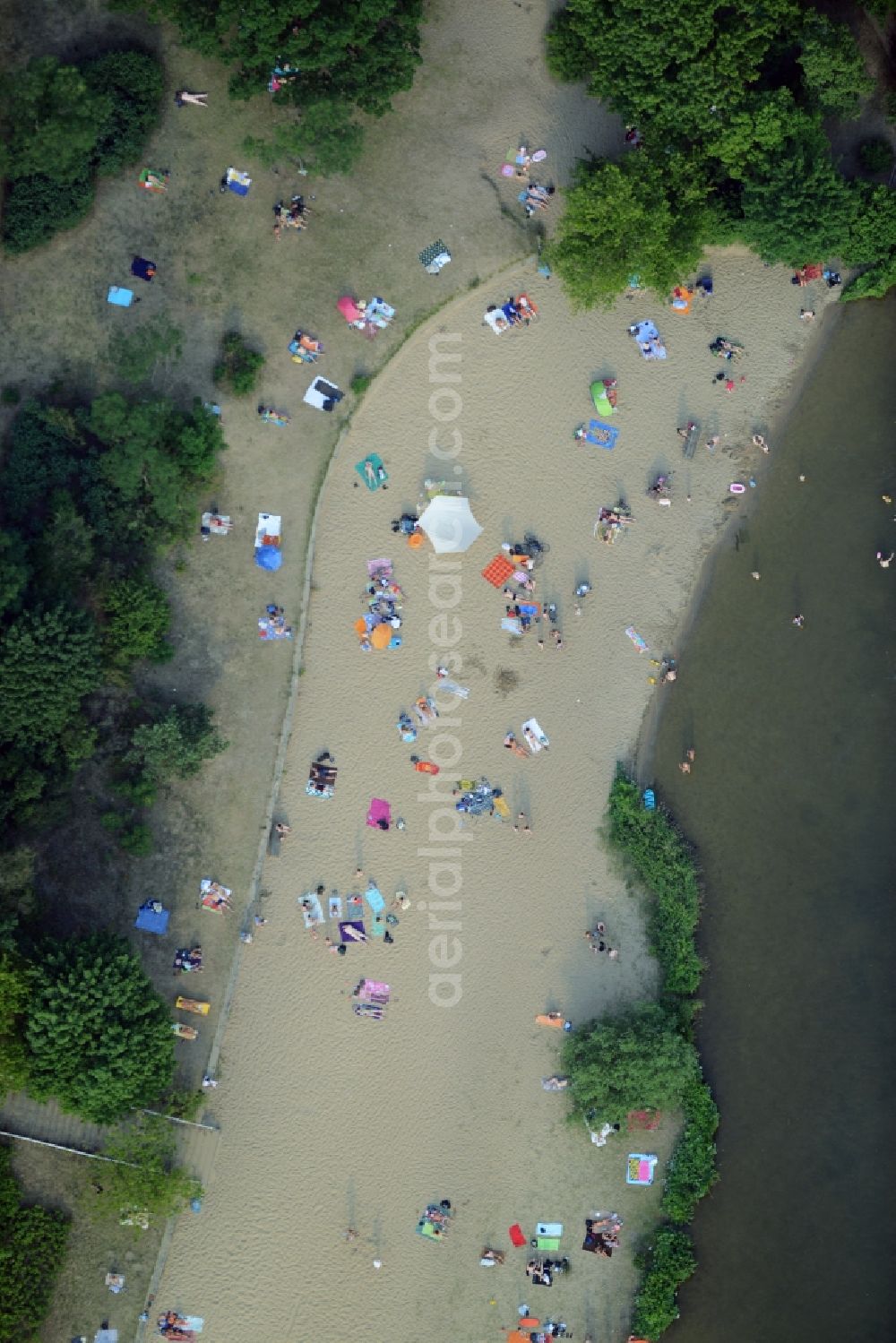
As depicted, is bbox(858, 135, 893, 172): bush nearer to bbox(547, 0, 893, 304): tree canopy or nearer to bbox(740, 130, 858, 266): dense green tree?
bbox(547, 0, 893, 304): tree canopy

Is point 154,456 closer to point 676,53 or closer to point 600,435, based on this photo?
point 600,435

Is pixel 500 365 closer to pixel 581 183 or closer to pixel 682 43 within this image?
pixel 581 183

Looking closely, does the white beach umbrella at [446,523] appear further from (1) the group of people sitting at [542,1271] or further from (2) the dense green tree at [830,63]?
(1) the group of people sitting at [542,1271]

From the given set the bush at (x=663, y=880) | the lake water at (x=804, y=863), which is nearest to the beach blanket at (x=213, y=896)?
the bush at (x=663, y=880)

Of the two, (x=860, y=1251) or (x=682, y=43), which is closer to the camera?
(x=682, y=43)

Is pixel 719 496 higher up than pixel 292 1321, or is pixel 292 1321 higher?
pixel 719 496

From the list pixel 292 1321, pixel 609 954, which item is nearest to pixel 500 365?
pixel 609 954

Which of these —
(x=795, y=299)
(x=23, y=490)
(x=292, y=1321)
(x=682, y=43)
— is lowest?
(x=292, y=1321)
